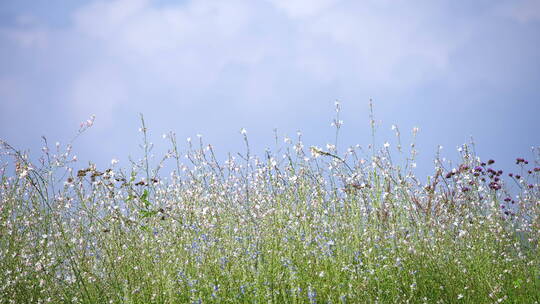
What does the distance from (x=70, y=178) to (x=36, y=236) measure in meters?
0.75

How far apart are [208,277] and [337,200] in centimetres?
120

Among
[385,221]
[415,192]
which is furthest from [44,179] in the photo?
[415,192]

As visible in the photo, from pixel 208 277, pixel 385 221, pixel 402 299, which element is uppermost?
pixel 385 221

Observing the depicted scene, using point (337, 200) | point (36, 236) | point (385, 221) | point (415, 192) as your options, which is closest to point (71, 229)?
point (36, 236)

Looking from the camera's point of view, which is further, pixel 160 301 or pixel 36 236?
pixel 36 236

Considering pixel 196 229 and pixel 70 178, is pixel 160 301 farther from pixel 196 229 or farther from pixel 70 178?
pixel 70 178

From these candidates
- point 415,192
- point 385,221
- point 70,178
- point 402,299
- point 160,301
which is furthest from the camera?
point 415,192

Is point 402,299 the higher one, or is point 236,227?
point 236,227

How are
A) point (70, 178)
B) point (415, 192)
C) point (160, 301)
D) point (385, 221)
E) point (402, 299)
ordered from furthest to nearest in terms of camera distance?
point (415, 192)
point (70, 178)
point (385, 221)
point (160, 301)
point (402, 299)

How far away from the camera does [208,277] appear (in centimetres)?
374

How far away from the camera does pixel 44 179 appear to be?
3627 mm

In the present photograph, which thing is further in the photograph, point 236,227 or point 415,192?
point 415,192

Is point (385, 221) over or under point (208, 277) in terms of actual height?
over

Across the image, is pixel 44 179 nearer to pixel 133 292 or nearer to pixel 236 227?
pixel 133 292
